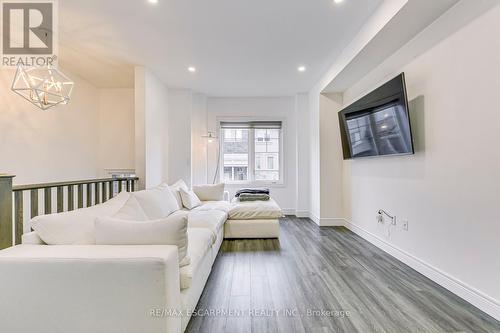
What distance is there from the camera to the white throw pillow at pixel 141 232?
1.49 m

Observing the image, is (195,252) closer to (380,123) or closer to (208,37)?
(208,37)

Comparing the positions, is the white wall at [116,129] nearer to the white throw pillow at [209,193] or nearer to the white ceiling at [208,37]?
the white ceiling at [208,37]

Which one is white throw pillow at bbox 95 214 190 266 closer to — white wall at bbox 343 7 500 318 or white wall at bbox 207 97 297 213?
white wall at bbox 343 7 500 318

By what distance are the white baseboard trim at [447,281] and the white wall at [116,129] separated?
490 centimetres

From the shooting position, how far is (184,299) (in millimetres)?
1573

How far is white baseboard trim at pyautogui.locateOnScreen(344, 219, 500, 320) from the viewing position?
73.0 inches

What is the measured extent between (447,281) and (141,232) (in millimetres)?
2651

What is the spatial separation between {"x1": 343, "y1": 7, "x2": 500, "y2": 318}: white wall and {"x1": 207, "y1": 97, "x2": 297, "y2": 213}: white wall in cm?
294

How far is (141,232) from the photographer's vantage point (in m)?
1.50

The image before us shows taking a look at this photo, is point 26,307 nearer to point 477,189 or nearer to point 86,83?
point 477,189

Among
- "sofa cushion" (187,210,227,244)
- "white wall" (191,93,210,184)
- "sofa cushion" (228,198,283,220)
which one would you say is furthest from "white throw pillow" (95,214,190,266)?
"white wall" (191,93,210,184)

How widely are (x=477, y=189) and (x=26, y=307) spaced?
10.2ft

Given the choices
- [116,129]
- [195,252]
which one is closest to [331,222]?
[195,252]

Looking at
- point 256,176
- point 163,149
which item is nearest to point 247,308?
point 163,149
